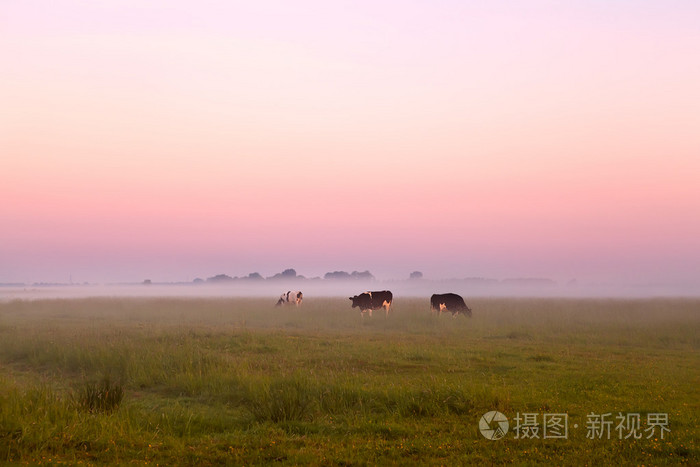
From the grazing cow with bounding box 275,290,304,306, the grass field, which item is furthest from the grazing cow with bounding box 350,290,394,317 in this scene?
the grass field

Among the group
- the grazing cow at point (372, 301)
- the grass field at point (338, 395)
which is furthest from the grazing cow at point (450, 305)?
the grass field at point (338, 395)

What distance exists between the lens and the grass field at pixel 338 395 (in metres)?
8.32

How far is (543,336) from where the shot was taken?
25.0 metres

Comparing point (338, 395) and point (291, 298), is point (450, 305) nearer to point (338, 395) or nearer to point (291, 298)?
point (291, 298)

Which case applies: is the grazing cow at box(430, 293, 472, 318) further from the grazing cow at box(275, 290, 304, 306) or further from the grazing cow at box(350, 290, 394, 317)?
the grazing cow at box(275, 290, 304, 306)

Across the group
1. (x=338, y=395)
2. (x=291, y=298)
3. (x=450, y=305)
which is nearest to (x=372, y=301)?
(x=450, y=305)

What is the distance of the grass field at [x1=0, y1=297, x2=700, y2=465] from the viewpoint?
8.32m

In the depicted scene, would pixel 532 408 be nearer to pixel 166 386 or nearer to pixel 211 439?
pixel 211 439

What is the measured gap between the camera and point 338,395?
1185cm

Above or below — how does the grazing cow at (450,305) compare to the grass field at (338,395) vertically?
above

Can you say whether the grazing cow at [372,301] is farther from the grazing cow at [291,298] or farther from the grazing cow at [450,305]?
the grazing cow at [291,298]

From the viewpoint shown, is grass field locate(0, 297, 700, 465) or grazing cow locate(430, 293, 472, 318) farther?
grazing cow locate(430, 293, 472, 318)

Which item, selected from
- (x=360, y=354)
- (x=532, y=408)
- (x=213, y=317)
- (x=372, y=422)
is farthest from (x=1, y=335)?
(x=532, y=408)

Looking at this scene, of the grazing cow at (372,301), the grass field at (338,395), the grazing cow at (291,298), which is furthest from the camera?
the grazing cow at (291,298)
